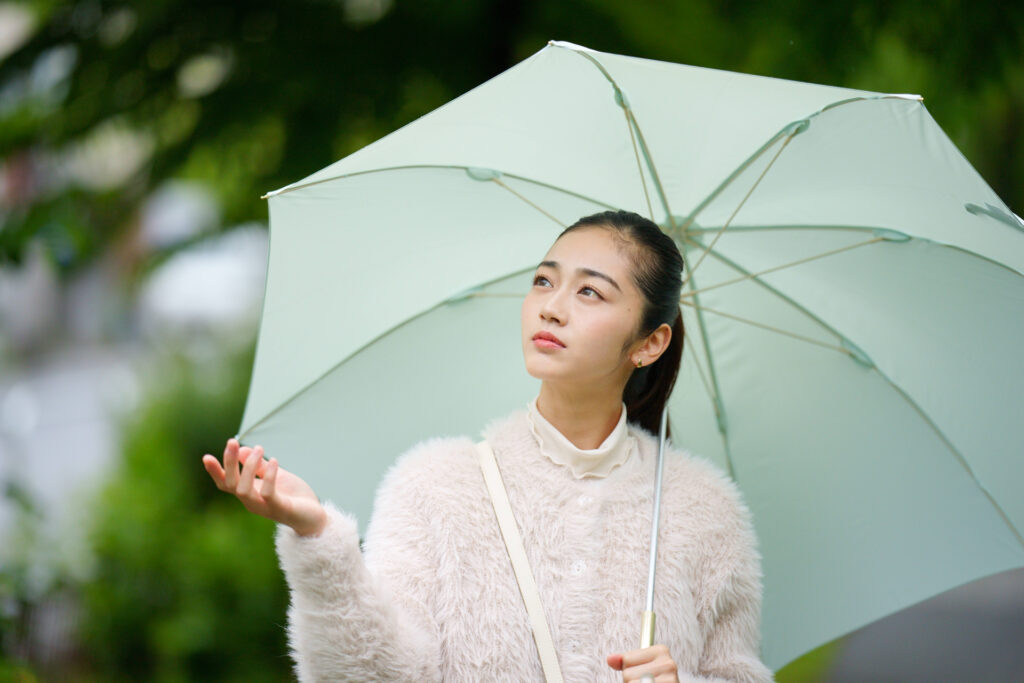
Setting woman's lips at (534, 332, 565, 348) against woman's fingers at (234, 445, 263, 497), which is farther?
woman's lips at (534, 332, 565, 348)

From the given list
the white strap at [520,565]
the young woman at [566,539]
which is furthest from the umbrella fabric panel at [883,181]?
the white strap at [520,565]

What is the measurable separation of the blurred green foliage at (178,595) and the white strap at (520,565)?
14.5ft

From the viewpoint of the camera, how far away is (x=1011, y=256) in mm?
2158

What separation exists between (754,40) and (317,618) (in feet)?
10.9

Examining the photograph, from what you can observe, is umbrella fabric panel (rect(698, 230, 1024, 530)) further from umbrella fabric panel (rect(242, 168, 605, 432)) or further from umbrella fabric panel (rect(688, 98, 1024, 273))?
umbrella fabric panel (rect(242, 168, 605, 432))

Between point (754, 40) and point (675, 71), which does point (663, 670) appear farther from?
point (754, 40)

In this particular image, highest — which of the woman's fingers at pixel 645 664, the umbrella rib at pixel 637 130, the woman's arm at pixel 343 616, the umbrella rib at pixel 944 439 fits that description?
the umbrella rib at pixel 637 130

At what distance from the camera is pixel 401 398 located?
2.60 metres

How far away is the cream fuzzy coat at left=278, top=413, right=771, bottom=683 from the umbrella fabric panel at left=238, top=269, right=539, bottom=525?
1.11 feet

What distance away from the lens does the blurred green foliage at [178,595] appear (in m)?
6.31

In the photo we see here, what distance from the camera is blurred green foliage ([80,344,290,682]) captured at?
20.7 feet

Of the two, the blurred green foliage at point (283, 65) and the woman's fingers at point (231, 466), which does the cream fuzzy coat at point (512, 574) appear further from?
the blurred green foliage at point (283, 65)

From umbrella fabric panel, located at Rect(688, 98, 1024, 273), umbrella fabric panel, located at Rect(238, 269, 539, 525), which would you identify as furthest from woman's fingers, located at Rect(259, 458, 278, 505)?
umbrella fabric panel, located at Rect(688, 98, 1024, 273)

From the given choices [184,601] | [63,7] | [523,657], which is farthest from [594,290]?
[184,601]
